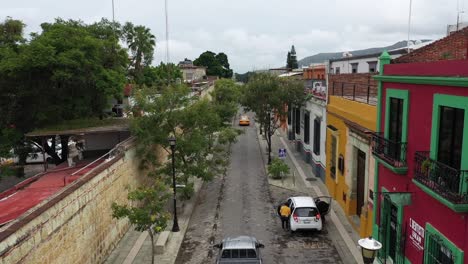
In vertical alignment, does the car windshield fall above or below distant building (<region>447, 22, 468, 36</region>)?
below

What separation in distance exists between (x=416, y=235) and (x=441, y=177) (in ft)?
10.0

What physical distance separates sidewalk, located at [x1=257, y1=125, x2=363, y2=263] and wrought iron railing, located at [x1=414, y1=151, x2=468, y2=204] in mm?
6497

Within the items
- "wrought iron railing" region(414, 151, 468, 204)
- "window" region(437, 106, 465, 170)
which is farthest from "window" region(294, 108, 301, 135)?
"window" region(437, 106, 465, 170)

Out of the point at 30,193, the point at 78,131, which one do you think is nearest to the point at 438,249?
the point at 30,193

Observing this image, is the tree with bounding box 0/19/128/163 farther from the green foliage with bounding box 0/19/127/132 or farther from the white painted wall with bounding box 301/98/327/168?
the white painted wall with bounding box 301/98/327/168

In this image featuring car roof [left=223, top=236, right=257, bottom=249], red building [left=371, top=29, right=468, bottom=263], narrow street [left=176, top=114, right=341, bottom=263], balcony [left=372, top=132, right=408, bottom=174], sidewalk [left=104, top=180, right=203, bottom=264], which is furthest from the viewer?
narrow street [left=176, top=114, right=341, bottom=263]

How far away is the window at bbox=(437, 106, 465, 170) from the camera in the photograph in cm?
1014

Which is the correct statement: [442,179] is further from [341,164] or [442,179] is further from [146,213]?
[341,164]

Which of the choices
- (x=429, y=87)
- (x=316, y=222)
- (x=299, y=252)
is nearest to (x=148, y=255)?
(x=299, y=252)

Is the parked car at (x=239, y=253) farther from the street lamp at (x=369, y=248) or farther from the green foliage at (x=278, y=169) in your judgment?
the green foliage at (x=278, y=169)

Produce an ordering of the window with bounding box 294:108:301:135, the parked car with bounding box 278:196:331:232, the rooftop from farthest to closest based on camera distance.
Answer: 1. the window with bounding box 294:108:301:135
2. the parked car with bounding box 278:196:331:232
3. the rooftop

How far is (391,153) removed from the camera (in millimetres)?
13727

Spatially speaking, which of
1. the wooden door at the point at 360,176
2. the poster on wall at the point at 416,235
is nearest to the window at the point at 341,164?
the wooden door at the point at 360,176

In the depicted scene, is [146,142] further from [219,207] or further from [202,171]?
[219,207]
